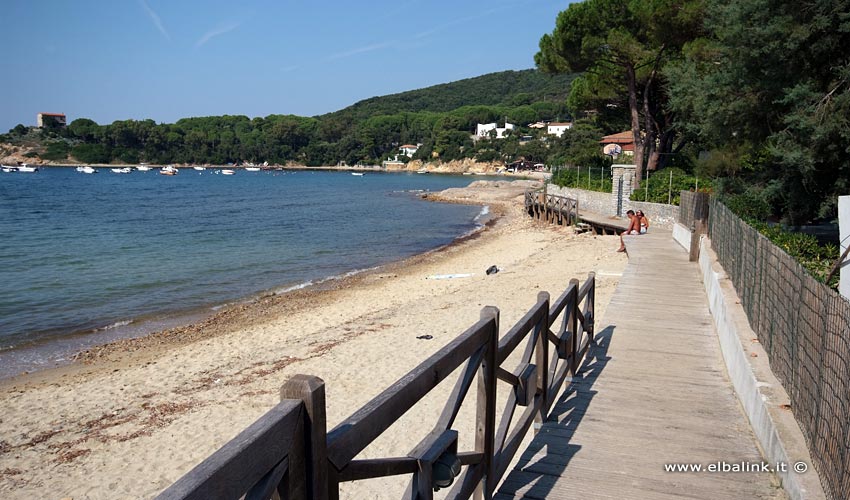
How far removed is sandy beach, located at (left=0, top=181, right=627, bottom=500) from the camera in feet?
24.1

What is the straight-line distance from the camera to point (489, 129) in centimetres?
17300

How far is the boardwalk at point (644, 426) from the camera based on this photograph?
160 inches

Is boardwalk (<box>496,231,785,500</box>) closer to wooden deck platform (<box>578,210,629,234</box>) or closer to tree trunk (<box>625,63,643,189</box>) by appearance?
wooden deck platform (<box>578,210,629,234</box>)

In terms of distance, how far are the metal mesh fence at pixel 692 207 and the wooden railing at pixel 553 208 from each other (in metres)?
10.8

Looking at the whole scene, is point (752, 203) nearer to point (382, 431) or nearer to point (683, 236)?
point (683, 236)

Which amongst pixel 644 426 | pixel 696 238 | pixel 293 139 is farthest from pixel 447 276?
pixel 293 139

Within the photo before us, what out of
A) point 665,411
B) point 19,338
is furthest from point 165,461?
point 19,338

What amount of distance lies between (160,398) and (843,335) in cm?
922

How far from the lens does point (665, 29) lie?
25438mm

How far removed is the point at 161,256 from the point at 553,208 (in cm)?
1980

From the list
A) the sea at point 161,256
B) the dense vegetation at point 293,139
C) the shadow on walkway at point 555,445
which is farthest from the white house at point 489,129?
the shadow on walkway at point 555,445

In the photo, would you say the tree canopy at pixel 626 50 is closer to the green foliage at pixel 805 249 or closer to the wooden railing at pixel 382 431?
the green foliage at pixel 805 249

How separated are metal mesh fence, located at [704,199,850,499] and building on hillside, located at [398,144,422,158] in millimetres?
172339

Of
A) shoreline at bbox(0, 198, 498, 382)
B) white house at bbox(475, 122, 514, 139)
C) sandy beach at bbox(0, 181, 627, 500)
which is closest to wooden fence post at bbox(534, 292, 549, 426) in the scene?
sandy beach at bbox(0, 181, 627, 500)
